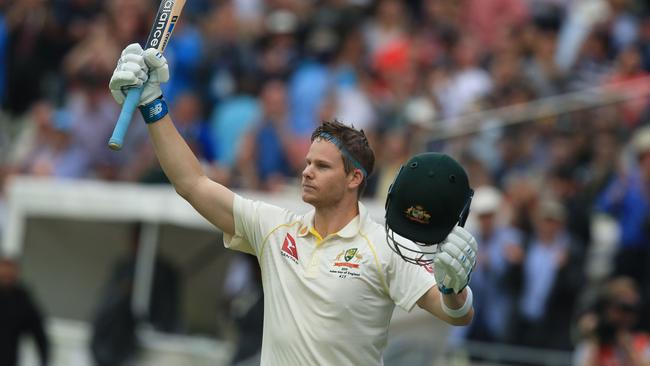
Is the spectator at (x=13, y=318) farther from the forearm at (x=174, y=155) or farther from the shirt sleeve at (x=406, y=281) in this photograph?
the shirt sleeve at (x=406, y=281)

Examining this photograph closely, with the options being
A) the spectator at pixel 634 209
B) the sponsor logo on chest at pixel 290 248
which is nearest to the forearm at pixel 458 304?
the sponsor logo on chest at pixel 290 248

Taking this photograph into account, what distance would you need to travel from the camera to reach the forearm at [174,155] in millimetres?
6059

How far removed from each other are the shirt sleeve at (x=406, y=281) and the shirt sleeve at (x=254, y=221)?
60 centimetres

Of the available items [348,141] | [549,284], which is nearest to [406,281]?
[348,141]

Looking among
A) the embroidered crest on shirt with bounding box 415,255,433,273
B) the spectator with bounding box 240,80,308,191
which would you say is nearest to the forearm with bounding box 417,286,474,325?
the embroidered crest on shirt with bounding box 415,255,433,273

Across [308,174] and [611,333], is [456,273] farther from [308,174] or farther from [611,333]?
[611,333]

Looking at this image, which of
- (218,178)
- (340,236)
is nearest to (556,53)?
(218,178)

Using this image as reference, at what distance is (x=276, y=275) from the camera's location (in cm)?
604

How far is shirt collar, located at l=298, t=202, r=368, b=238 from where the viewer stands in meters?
6.00

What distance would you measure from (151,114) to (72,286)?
8.48 metres

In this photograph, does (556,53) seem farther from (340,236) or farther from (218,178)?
(340,236)

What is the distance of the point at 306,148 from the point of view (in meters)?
13.8

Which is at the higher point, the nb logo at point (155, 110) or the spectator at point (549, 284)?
the nb logo at point (155, 110)

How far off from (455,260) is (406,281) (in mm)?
577
